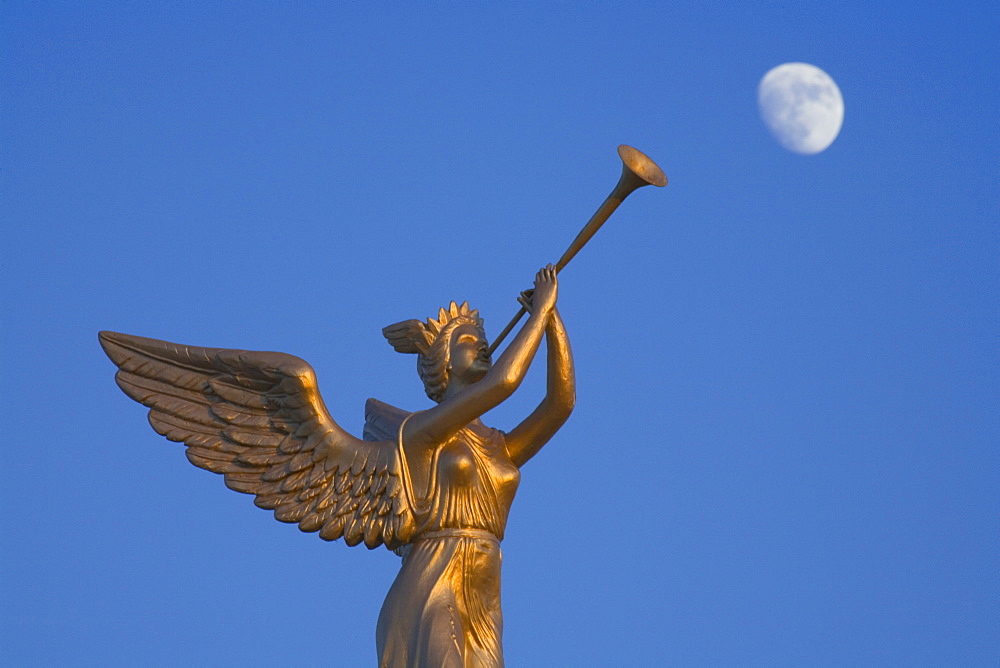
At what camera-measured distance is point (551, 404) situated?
1260cm

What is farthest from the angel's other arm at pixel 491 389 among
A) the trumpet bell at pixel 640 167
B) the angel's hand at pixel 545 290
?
the trumpet bell at pixel 640 167

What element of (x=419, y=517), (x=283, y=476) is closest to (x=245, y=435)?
(x=283, y=476)

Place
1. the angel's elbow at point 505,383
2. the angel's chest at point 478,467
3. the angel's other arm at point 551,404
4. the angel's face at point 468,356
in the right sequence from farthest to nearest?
the angel's face at point 468,356
the angel's other arm at point 551,404
the angel's chest at point 478,467
the angel's elbow at point 505,383

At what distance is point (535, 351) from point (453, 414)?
2.12 ft

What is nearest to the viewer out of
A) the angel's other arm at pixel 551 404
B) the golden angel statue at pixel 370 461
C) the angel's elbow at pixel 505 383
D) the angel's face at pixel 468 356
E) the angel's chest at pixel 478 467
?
the angel's elbow at pixel 505 383

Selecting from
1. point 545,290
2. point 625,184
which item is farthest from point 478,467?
point 625,184

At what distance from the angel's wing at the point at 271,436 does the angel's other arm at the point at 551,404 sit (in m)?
0.91

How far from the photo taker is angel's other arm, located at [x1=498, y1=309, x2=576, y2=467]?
1250 cm

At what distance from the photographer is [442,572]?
1205 cm

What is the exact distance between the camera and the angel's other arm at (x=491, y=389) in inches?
472

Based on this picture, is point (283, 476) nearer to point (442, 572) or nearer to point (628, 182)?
point (442, 572)

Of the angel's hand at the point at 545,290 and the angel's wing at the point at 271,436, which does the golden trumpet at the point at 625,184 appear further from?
the angel's wing at the point at 271,436

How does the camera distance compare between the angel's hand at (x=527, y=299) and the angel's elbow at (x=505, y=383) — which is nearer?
the angel's elbow at (x=505, y=383)

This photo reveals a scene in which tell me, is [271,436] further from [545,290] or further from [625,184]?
[625,184]
